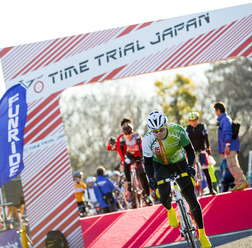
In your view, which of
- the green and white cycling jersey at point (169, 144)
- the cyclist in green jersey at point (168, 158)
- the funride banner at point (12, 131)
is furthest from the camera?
the funride banner at point (12, 131)

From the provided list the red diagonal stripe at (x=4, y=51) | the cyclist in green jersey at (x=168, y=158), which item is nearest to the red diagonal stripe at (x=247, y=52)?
the cyclist in green jersey at (x=168, y=158)

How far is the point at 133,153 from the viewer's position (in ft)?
43.2

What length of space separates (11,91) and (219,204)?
16.4 ft

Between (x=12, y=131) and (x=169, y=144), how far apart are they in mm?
4142

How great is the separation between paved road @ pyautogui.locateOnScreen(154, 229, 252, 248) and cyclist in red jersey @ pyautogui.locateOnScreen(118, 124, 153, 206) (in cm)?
239

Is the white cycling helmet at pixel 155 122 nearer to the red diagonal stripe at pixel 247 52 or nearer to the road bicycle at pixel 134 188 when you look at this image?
the red diagonal stripe at pixel 247 52

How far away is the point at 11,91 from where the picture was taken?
11.6m

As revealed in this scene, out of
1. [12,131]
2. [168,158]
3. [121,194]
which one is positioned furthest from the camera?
[121,194]

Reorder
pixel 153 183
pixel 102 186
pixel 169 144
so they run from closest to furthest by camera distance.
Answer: pixel 153 183, pixel 169 144, pixel 102 186

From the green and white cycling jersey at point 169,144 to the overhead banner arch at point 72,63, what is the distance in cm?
366

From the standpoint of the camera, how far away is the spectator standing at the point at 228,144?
12305mm

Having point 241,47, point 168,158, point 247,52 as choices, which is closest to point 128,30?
point 241,47

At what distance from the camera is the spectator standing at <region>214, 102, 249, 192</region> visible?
12.3 m

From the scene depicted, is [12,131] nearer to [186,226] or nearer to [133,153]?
[133,153]
